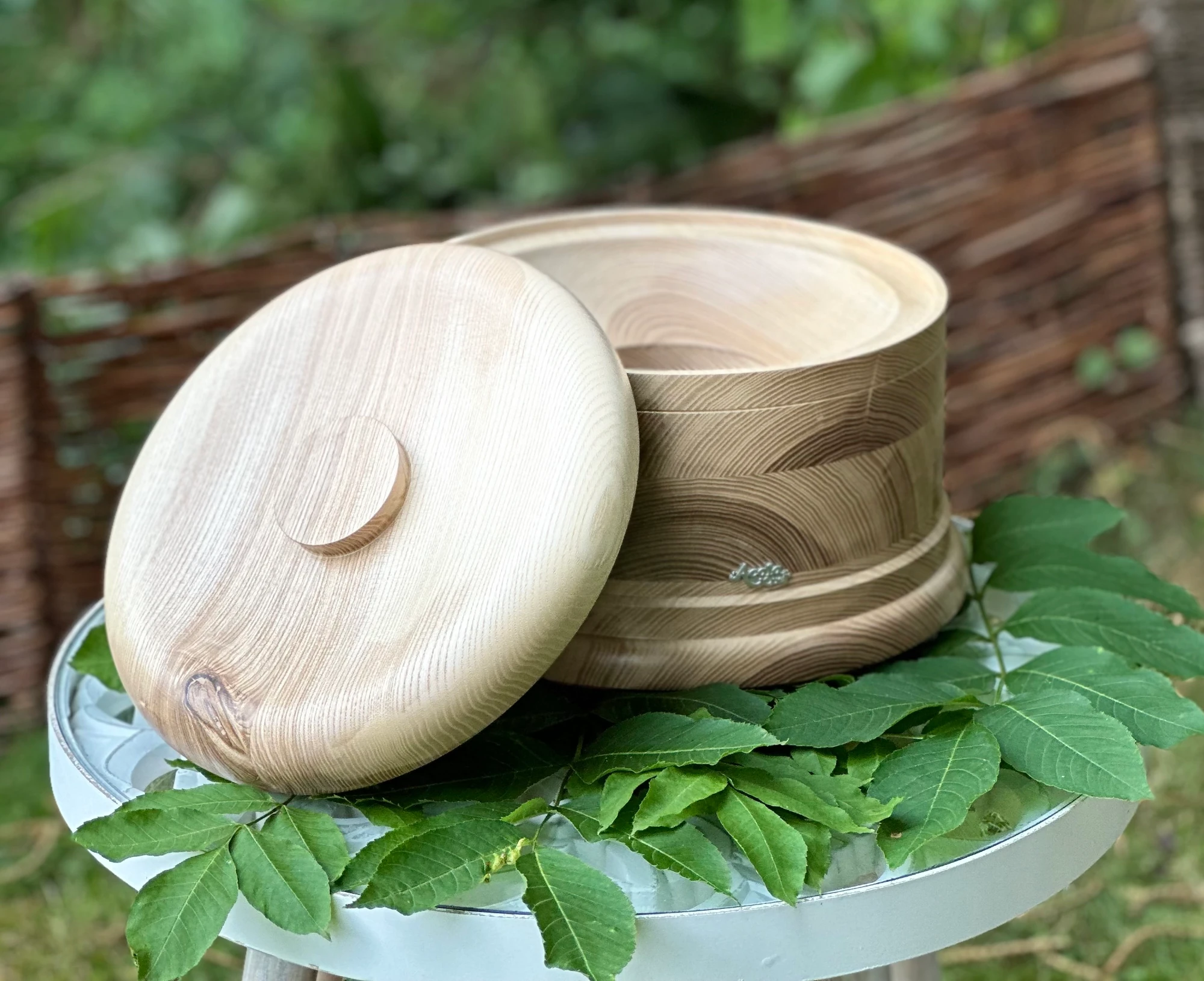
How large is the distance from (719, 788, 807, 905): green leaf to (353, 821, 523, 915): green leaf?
95 mm

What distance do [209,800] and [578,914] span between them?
0.62 ft

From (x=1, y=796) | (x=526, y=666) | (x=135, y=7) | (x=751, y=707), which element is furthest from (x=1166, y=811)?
(x=135, y=7)

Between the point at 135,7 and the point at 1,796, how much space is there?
1.42m

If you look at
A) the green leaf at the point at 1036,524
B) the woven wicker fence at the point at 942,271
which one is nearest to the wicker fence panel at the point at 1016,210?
the woven wicker fence at the point at 942,271

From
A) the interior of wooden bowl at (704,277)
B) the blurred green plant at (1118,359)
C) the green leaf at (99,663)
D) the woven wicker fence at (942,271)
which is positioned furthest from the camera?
the blurred green plant at (1118,359)

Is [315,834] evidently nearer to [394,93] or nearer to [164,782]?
[164,782]

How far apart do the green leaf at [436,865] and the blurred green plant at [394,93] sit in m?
1.57

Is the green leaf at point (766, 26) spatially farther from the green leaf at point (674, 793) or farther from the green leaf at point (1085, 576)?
the green leaf at point (674, 793)

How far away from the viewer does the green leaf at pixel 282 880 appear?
51cm

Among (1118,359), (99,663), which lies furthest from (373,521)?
(1118,359)

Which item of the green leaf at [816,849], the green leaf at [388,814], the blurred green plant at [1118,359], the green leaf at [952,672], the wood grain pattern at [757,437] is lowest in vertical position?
the blurred green plant at [1118,359]

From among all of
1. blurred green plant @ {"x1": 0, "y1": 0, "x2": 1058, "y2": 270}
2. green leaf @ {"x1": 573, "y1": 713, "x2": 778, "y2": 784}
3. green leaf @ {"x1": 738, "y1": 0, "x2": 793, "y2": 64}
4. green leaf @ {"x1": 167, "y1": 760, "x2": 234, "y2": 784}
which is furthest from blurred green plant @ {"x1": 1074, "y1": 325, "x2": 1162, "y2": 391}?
green leaf @ {"x1": 167, "y1": 760, "x2": 234, "y2": 784}

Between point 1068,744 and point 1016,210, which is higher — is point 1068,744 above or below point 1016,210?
above

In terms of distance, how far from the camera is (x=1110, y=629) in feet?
2.22
